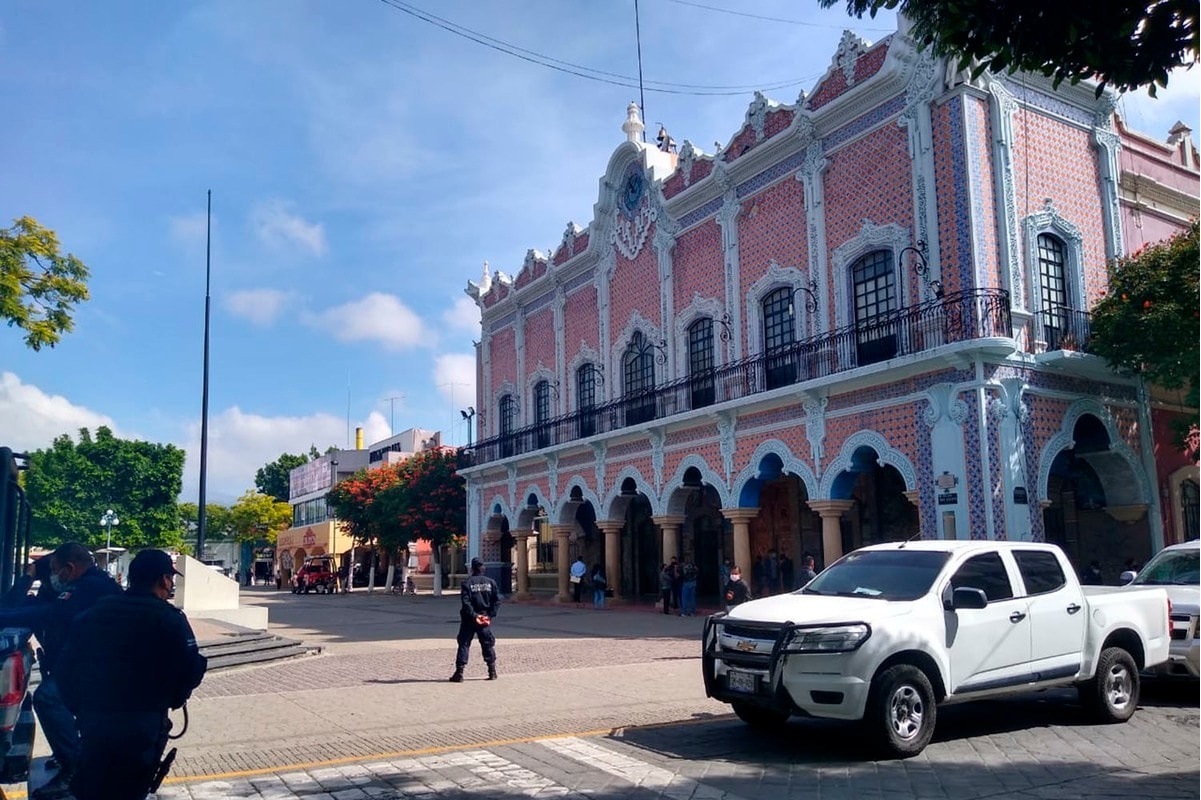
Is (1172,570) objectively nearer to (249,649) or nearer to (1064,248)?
(1064,248)

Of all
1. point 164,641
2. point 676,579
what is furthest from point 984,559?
point 676,579

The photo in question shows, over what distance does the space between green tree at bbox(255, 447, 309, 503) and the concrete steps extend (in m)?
81.8

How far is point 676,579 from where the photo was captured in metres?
25.5

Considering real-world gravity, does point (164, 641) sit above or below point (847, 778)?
above

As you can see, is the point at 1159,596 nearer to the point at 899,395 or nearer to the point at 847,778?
the point at 847,778

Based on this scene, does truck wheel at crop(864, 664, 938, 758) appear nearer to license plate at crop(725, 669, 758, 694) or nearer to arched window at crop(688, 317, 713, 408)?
license plate at crop(725, 669, 758, 694)

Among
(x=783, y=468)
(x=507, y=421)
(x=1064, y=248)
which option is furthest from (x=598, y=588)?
(x=1064, y=248)

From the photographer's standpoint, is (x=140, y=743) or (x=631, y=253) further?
(x=631, y=253)

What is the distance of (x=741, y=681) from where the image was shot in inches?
324

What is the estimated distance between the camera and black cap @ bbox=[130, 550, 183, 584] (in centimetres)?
506

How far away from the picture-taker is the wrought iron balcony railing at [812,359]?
1828cm

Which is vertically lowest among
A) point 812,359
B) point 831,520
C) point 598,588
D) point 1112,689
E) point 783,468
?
point 1112,689

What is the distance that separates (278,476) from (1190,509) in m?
86.6

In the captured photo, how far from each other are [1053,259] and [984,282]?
2538 mm
